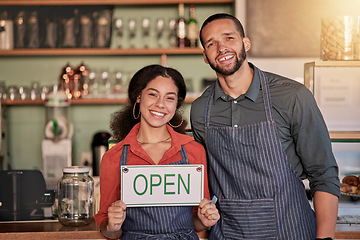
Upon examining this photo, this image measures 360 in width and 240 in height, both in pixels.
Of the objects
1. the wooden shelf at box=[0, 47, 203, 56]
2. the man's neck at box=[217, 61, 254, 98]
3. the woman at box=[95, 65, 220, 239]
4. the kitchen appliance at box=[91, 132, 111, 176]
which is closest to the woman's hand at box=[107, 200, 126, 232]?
the woman at box=[95, 65, 220, 239]

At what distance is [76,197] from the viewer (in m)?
2.00

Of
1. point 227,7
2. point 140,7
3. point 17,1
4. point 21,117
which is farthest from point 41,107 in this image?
point 227,7

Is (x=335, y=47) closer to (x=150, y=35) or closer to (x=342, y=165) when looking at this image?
(x=342, y=165)

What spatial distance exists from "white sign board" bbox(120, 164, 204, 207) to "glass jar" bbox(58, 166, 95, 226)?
0.43m

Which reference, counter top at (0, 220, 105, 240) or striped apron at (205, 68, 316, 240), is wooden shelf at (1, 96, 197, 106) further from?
striped apron at (205, 68, 316, 240)

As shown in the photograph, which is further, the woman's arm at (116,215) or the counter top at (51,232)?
the counter top at (51,232)

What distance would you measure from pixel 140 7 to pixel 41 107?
1264mm

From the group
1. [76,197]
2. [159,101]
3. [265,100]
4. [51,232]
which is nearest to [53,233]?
[51,232]

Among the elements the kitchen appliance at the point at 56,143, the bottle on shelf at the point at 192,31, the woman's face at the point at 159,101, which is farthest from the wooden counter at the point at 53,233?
the bottle on shelf at the point at 192,31

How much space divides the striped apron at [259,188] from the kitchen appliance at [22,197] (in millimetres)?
845

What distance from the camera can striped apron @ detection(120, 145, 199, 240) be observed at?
158 cm

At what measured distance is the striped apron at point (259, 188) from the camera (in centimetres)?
159

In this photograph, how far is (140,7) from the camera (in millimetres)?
4203

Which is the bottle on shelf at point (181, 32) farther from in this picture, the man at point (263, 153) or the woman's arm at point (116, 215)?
the woman's arm at point (116, 215)
